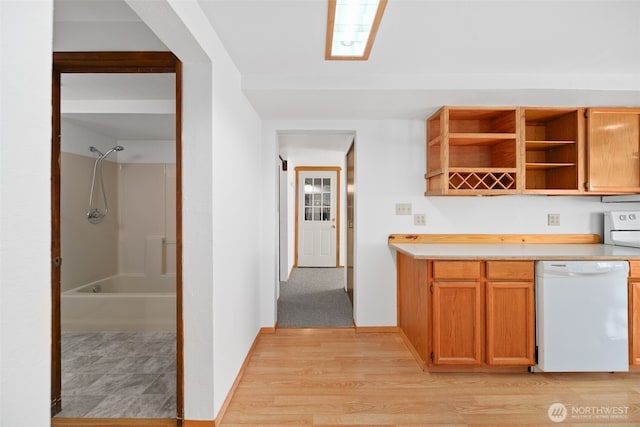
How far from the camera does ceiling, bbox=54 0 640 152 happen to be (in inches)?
64.2

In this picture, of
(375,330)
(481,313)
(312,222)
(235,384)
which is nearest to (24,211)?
(235,384)

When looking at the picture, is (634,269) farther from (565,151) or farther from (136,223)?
(136,223)

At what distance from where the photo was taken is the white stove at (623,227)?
112 inches

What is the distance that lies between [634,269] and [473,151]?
1.48m

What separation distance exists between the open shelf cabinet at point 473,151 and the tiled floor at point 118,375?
261cm

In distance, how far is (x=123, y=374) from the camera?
2344 millimetres

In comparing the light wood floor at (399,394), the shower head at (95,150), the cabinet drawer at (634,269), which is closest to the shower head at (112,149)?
the shower head at (95,150)

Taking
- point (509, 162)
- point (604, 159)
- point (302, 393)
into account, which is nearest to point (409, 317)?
point (302, 393)

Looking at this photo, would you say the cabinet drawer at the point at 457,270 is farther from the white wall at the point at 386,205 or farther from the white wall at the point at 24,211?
the white wall at the point at 24,211

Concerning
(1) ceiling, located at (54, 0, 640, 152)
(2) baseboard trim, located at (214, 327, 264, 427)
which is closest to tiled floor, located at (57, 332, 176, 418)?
(2) baseboard trim, located at (214, 327, 264, 427)

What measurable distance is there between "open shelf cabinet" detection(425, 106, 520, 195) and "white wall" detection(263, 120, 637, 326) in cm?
17

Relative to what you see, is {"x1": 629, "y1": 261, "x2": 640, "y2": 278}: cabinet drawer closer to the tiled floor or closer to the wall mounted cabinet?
the wall mounted cabinet

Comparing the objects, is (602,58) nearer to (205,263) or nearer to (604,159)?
(604,159)

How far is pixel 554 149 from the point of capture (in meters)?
2.99
